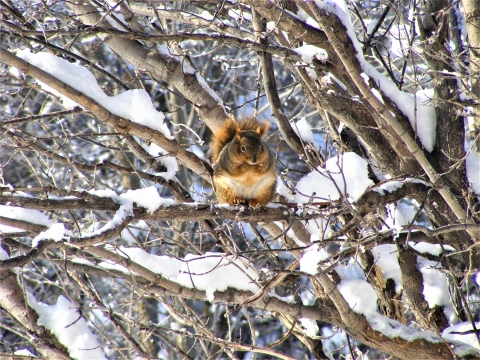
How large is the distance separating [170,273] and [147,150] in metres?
0.97

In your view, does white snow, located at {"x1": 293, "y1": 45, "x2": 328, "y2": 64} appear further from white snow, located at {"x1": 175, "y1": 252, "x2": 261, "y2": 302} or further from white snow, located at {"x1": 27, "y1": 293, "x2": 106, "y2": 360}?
white snow, located at {"x1": 27, "y1": 293, "x2": 106, "y2": 360}

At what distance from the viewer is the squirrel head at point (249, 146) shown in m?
3.50

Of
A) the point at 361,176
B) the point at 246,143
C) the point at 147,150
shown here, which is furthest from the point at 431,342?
the point at 147,150

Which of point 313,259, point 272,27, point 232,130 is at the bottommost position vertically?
point 313,259

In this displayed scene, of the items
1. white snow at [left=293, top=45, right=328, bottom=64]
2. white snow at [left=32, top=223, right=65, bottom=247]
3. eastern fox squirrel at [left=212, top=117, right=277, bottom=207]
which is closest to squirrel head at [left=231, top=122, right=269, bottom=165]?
eastern fox squirrel at [left=212, top=117, right=277, bottom=207]

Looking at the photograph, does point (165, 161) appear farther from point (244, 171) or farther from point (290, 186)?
point (290, 186)

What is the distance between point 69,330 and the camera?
300cm

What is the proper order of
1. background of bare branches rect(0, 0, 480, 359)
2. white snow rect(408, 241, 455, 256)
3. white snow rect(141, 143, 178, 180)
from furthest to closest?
white snow rect(408, 241, 455, 256) → white snow rect(141, 143, 178, 180) → background of bare branches rect(0, 0, 480, 359)

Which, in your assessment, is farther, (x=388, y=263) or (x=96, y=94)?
(x=388, y=263)

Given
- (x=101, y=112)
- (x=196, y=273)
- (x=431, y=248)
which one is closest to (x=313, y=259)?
(x=196, y=273)

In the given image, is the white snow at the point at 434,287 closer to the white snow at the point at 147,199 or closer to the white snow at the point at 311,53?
the white snow at the point at 311,53

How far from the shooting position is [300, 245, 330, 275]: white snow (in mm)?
2387

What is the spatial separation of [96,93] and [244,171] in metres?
1.25

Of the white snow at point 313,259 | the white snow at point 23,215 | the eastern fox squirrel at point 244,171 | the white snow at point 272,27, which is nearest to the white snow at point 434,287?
the eastern fox squirrel at point 244,171
